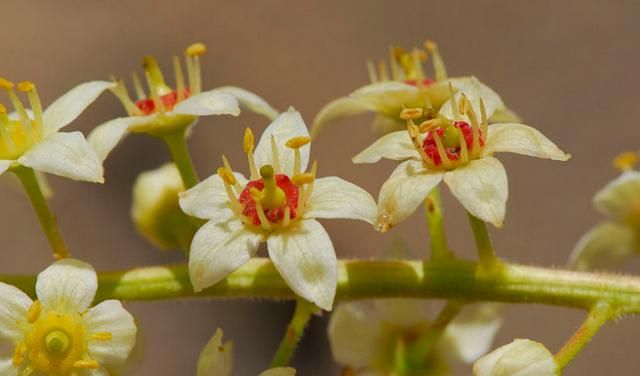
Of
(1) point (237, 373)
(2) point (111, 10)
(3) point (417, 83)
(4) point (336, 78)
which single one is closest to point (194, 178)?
(3) point (417, 83)

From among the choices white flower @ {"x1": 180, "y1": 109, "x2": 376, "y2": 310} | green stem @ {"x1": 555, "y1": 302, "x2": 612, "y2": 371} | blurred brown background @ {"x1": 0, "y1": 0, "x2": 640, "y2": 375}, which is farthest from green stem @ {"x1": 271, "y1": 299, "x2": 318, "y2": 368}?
blurred brown background @ {"x1": 0, "y1": 0, "x2": 640, "y2": 375}

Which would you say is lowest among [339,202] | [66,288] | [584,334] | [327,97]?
[327,97]

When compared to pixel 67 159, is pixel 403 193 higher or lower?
lower

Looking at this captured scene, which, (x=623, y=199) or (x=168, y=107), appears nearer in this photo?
(x=168, y=107)

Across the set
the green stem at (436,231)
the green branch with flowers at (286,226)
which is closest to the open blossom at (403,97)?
the green branch with flowers at (286,226)

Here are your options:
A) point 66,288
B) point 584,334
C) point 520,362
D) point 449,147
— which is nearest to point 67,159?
point 66,288

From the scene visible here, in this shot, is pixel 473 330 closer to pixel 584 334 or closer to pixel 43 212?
pixel 584 334
